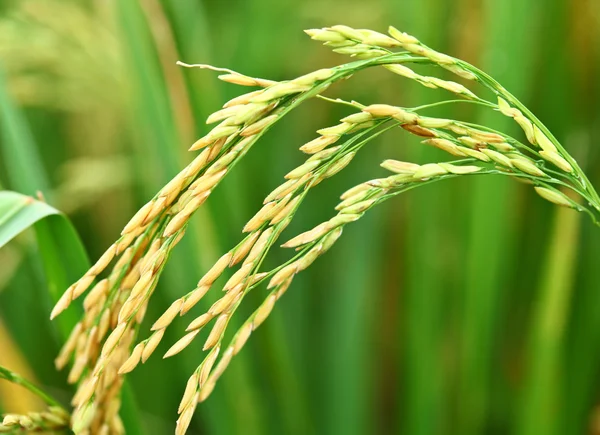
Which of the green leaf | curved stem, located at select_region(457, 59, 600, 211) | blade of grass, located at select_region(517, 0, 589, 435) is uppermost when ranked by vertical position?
curved stem, located at select_region(457, 59, 600, 211)

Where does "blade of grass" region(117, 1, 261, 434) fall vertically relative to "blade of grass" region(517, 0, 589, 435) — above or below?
above

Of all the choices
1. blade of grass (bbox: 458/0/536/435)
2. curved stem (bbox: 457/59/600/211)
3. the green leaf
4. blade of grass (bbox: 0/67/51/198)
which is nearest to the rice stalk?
curved stem (bbox: 457/59/600/211)

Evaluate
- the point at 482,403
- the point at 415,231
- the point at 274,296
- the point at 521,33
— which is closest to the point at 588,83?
the point at 521,33

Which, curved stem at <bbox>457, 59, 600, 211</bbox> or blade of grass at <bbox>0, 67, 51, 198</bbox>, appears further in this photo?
blade of grass at <bbox>0, 67, 51, 198</bbox>

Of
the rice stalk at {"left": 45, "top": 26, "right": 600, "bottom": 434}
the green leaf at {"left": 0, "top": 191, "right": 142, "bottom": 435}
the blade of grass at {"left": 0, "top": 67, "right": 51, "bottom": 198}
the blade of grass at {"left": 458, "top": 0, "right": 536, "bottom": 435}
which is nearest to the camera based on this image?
the rice stalk at {"left": 45, "top": 26, "right": 600, "bottom": 434}

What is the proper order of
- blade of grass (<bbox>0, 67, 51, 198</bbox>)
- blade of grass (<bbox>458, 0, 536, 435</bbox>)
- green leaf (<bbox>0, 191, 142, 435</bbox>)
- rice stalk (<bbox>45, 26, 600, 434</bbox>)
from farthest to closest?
blade of grass (<bbox>458, 0, 536, 435</bbox>) → blade of grass (<bbox>0, 67, 51, 198</bbox>) → green leaf (<bbox>0, 191, 142, 435</bbox>) → rice stalk (<bbox>45, 26, 600, 434</bbox>)

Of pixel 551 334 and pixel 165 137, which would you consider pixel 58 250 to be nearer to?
pixel 165 137

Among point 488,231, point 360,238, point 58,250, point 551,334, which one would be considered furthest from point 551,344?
point 58,250

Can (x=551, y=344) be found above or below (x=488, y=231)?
below

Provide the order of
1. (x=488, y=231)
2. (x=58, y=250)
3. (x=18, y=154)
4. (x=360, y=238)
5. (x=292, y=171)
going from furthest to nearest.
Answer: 1. (x=360, y=238)
2. (x=488, y=231)
3. (x=18, y=154)
4. (x=58, y=250)
5. (x=292, y=171)

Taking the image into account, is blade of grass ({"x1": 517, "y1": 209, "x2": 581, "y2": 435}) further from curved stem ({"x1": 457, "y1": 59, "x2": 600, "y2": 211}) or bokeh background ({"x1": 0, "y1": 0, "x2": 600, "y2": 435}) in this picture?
curved stem ({"x1": 457, "y1": 59, "x2": 600, "y2": 211})
